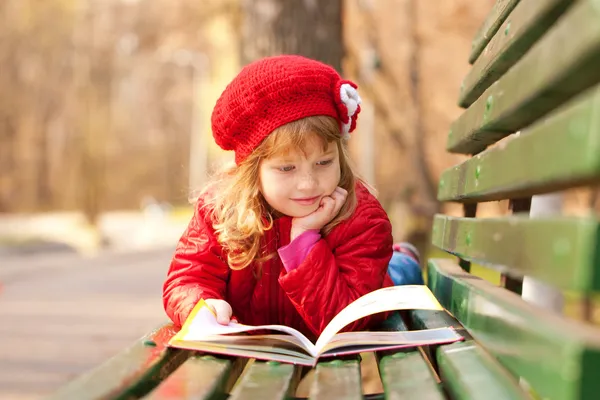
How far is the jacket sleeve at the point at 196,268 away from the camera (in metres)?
2.46

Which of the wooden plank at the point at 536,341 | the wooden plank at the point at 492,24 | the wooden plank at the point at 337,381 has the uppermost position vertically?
the wooden plank at the point at 492,24

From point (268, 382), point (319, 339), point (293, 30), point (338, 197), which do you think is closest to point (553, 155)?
point (268, 382)

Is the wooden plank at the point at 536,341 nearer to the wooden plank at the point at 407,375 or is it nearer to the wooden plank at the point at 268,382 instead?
the wooden plank at the point at 407,375

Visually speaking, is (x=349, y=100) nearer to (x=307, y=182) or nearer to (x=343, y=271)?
(x=307, y=182)

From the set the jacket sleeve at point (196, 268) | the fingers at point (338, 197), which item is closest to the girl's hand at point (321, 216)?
the fingers at point (338, 197)

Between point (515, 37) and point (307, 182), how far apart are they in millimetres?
796

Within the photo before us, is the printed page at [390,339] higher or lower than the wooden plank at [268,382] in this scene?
higher

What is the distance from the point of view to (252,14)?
17.0ft

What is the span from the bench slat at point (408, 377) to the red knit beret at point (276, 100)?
33.8 inches

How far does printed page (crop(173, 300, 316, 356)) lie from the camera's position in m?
2.04

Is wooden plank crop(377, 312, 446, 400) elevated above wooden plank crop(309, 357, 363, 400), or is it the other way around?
wooden plank crop(377, 312, 446, 400)

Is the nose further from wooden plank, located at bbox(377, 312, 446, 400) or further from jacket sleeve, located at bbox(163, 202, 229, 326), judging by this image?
wooden plank, located at bbox(377, 312, 446, 400)

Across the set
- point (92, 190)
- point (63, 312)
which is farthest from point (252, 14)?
point (92, 190)

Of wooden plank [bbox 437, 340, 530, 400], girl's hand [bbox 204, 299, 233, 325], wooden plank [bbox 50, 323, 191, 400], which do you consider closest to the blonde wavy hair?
girl's hand [bbox 204, 299, 233, 325]
